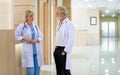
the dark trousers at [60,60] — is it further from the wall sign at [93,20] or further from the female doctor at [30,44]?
the wall sign at [93,20]

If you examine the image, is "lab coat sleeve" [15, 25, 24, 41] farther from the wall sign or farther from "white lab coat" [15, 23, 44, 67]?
the wall sign

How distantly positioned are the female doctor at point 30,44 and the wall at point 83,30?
17619 millimetres

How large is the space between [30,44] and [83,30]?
1820cm

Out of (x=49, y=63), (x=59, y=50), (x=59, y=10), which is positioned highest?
(x=59, y=10)

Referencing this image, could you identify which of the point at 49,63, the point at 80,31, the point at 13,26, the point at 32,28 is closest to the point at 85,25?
the point at 80,31

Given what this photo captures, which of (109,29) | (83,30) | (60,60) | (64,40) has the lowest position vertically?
(60,60)

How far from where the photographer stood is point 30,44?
16.7 ft

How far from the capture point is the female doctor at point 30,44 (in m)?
5.04

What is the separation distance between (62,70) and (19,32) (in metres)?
1.09

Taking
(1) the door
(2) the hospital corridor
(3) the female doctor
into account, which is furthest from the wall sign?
(3) the female doctor

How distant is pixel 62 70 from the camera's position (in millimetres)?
5109

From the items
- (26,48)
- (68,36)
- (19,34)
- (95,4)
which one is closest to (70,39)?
(68,36)

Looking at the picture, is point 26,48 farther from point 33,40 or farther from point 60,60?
point 60,60

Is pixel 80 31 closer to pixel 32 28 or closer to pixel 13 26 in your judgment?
pixel 13 26
